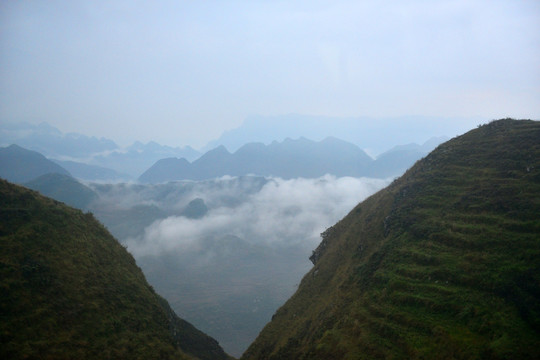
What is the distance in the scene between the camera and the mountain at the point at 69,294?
34.2 meters

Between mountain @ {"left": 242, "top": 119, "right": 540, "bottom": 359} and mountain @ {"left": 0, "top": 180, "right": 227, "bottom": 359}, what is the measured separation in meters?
18.4

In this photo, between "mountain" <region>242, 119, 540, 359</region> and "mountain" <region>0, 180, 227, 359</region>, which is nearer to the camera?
"mountain" <region>242, 119, 540, 359</region>

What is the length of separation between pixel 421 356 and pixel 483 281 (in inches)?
394

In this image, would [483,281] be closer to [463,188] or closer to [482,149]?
[463,188]

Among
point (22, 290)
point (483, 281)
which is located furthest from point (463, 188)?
point (22, 290)

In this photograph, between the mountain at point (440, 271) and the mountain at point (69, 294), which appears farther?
the mountain at point (69, 294)

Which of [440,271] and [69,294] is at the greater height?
[69,294]

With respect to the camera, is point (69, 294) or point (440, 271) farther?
point (69, 294)

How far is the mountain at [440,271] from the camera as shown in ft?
87.1

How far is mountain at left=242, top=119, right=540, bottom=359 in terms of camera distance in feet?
87.1

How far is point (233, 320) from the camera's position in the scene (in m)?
161

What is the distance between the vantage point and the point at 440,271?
3288cm

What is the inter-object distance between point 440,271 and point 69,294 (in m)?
45.2

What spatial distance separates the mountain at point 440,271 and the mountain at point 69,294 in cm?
1840
